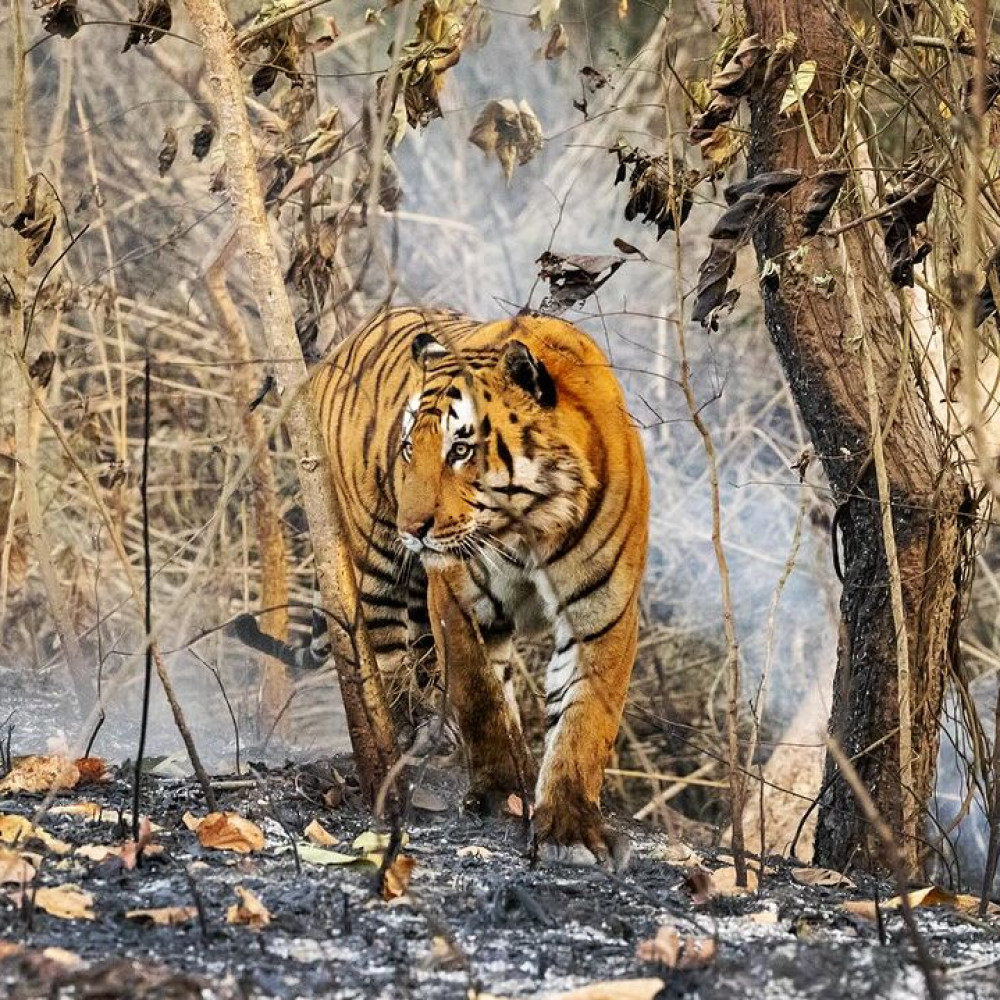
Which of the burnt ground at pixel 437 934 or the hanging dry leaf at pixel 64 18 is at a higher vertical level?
the hanging dry leaf at pixel 64 18

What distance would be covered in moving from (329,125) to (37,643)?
4.22 meters

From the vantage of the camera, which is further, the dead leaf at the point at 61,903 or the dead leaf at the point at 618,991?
the dead leaf at the point at 61,903

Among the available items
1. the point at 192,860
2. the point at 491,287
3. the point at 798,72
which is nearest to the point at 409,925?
the point at 192,860

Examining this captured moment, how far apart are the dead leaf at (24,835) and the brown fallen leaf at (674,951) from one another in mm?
1111

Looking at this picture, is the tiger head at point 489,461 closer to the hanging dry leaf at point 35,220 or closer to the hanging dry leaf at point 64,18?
the hanging dry leaf at point 35,220

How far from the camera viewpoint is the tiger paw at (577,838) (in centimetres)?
360

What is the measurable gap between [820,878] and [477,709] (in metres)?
1.02

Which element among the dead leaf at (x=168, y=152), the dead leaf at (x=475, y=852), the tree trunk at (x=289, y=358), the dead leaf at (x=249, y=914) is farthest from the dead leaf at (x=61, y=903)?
the dead leaf at (x=168, y=152)

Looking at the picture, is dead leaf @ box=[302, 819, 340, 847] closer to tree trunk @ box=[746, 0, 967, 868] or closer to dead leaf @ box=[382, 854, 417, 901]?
dead leaf @ box=[382, 854, 417, 901]

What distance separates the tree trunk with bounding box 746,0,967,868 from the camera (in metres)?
4.09


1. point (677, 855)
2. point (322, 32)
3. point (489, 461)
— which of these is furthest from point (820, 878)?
point (322, 32)

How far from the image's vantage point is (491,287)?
328 inches

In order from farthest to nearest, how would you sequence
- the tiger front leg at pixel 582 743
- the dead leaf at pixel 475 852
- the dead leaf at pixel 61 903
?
the tiger front leg at pixel 582 743, the dead leaf at pixel 475 852, the dead leaf at pixel 61 903

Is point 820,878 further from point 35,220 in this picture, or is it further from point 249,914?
point 35,220
